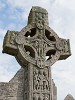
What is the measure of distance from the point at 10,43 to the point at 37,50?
67 cm

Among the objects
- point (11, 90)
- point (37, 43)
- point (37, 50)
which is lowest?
point (37, 50)

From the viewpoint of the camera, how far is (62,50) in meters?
8.25

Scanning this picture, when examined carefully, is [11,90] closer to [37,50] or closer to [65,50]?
[65,50]

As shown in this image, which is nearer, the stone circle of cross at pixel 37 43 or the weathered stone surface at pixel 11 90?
the stone circle of cross at pixel 37 43

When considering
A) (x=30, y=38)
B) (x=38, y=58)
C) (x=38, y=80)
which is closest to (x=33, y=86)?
(x=38, y=80)

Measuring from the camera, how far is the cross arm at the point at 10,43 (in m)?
7.80

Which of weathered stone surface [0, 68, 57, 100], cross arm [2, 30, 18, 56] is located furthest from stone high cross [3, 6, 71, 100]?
weathered stone surface [0, 68, 57, 100]

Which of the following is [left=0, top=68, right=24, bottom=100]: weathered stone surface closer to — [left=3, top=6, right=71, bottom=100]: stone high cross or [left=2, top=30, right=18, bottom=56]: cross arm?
[left=3, top=6, right=71, bottom=100]: stone high cross

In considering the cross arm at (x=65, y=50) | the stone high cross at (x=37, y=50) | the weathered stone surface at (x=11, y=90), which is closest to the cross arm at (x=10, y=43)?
the stone high cross at (x=37, y=50)

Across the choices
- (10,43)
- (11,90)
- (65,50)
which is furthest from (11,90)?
(10,43)

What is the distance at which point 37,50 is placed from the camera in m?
8.04

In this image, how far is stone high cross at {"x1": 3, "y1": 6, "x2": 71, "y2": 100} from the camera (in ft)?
25.1

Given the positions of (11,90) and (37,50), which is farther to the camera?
(11,90)

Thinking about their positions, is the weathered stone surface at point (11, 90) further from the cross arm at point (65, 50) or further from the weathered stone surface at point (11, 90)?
the cross arm at point (65, 50)
